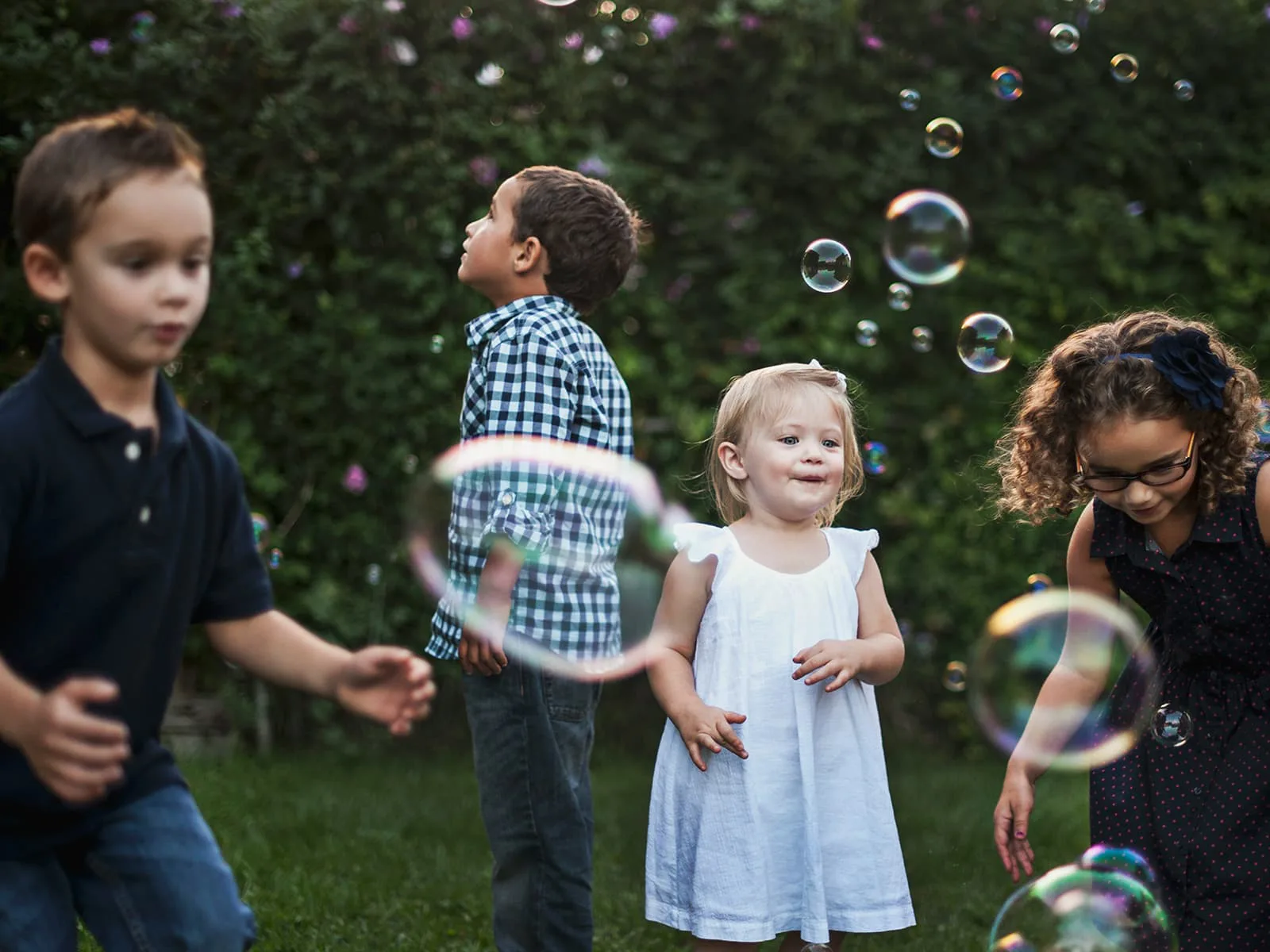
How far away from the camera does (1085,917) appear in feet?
8.65

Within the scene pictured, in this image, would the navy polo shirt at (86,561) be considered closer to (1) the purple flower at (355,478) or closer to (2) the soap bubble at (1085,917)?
(2) the soap bubble at (1085,917)

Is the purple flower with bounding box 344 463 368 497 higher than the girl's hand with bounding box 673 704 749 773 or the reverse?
higher

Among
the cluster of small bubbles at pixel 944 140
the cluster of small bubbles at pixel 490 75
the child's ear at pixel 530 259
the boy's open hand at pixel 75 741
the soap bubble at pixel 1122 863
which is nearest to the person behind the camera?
the boy's open hand at pixel 75 741

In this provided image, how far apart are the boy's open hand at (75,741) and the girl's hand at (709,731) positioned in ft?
3.81

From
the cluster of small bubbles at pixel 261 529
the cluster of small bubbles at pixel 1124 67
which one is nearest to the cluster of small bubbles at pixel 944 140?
the cluster of small bubbles at pixel 1124 67

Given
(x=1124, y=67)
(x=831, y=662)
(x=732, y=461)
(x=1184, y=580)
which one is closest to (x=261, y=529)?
(x=732, y=461)

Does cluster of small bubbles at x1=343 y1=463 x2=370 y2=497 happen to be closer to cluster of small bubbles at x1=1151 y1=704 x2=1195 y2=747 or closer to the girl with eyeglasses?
the girl with eyeglasses

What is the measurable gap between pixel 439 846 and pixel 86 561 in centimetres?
255

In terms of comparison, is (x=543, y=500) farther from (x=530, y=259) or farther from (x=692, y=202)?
(x=692, y=202)

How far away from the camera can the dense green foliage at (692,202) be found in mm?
5246

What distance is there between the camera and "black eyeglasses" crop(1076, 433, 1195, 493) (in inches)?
102

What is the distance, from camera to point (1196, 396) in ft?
8.41

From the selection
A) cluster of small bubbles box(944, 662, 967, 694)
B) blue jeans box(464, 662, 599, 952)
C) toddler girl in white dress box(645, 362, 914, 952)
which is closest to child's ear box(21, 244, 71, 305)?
blue jeans box(464, 662, 599, 952)

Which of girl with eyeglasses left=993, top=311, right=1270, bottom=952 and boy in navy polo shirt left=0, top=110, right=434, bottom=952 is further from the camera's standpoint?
girl with eyeglasses left=993, top=311, right=1270, bottom=952
